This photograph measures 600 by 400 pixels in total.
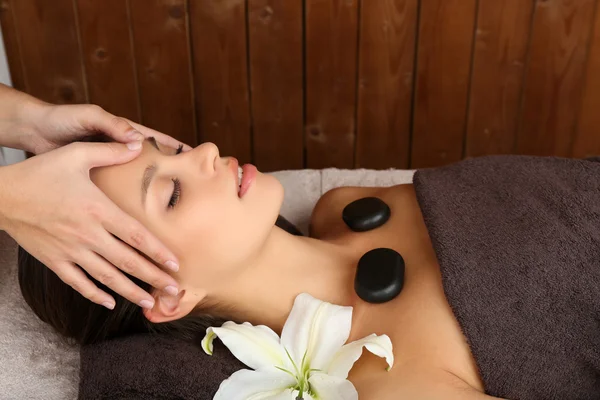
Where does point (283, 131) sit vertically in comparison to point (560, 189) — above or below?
below

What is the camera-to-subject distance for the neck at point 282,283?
1.32 metres

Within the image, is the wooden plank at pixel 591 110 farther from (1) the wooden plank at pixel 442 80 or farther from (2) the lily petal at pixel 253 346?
(2) the lily petal at pixel 253 346

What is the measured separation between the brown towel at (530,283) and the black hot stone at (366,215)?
12 centimetres

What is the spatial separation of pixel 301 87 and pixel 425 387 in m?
1.37

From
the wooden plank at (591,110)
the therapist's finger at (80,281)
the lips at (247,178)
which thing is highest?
the lips at (247,178)

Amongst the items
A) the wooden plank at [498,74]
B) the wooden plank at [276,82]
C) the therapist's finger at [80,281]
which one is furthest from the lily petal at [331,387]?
the wooden plank at [498,74]

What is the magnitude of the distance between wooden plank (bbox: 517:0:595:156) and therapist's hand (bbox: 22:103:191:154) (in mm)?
1401

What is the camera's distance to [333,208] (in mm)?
1639

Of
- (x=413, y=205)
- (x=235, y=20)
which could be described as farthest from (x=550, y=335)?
(x=235, y=20)

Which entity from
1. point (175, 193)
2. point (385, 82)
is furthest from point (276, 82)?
point (175, 193)

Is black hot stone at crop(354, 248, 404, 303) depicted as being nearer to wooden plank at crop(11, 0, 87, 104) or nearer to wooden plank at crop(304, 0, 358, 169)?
wooden plank at crop(304, 0, 358, 169)

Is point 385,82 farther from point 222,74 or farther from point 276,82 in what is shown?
point 222,74

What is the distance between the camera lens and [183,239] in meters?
1.20

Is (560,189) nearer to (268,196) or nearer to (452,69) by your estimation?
(268,196)
